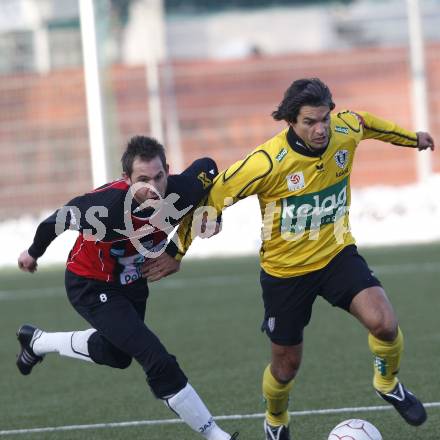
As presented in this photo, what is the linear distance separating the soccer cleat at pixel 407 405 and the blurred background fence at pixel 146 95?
1154cm

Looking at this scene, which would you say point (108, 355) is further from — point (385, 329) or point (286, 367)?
point (385, 329)

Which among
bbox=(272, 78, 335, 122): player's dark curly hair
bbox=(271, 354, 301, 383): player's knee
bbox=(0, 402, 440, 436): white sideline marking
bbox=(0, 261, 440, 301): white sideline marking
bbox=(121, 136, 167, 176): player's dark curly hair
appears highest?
bbox=(272, 78, 335, 122): player's dark curly hair

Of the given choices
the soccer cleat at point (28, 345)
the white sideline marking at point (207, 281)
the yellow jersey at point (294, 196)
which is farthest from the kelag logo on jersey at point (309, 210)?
the white sideline marking at point (207, 281)

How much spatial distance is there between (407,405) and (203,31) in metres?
21.0

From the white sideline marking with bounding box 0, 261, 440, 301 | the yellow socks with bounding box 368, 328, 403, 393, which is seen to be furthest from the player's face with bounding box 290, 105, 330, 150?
the white sideline marking with bounding box 0, 261, 440, 301

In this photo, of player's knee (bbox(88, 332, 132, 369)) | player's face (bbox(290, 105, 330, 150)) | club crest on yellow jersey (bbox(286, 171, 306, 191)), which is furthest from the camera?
player's knee (bbox(88, 332, 132, 369))

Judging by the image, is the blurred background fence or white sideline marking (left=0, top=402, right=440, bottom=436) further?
the blurred background fence

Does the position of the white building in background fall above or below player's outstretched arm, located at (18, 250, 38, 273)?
above

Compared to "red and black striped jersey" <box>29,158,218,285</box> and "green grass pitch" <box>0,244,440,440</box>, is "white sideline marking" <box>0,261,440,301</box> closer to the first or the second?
"green grass pitch" <box>0,244,440,440</box>

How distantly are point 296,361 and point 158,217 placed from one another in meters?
1.02

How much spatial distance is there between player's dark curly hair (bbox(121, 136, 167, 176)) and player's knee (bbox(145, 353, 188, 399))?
93 cm

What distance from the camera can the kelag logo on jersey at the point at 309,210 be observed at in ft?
19.2

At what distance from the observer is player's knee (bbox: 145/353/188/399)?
542 centimetres

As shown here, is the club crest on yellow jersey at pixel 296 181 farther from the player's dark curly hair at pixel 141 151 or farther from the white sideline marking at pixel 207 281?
the white sideline marking at pixel 207 281
